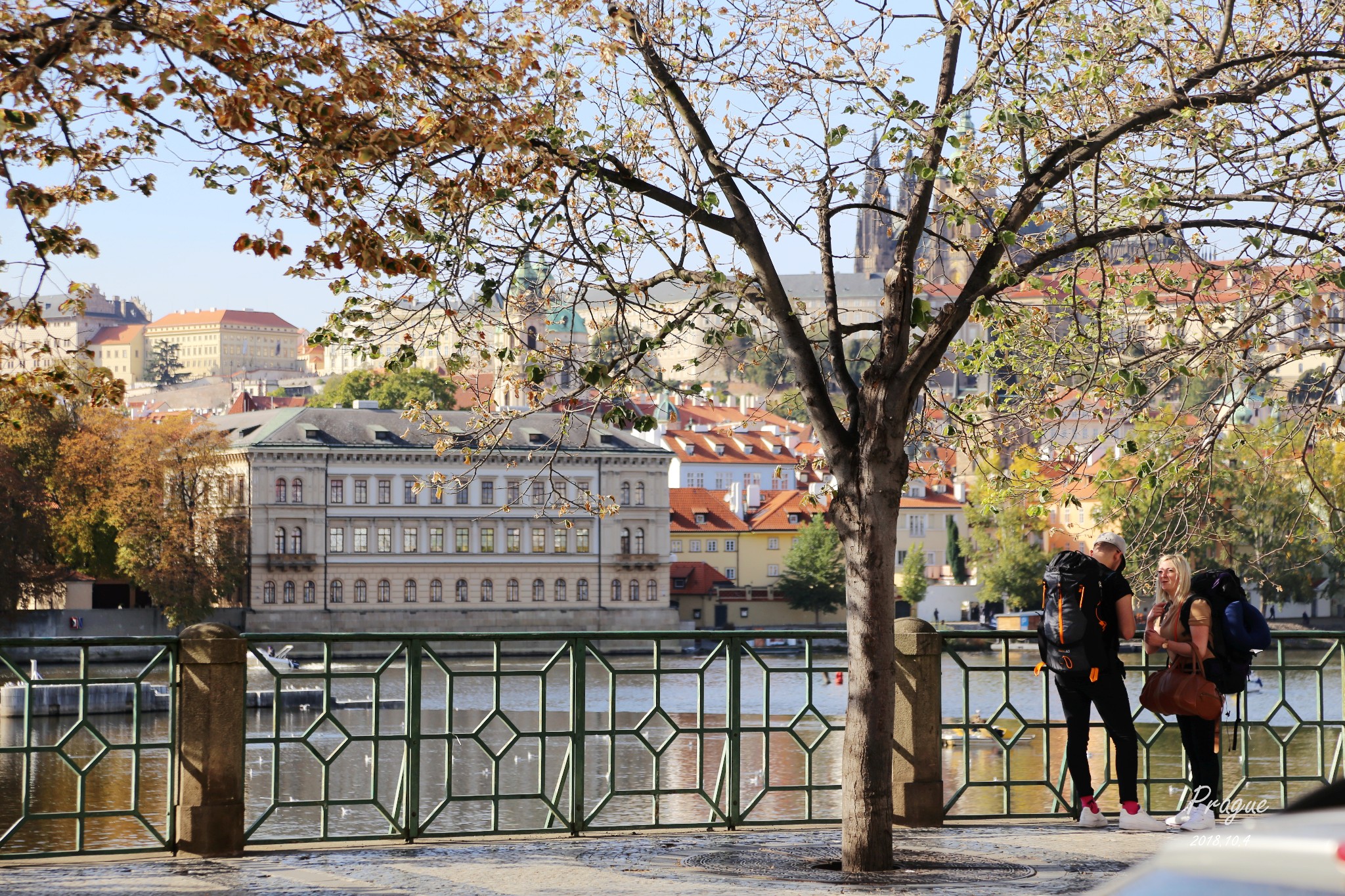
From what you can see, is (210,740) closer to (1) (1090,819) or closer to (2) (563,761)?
(1) (1090,819)

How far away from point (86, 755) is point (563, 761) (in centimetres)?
2437

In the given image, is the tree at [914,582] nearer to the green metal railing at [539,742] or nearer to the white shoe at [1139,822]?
the green metal railing at [539,742]

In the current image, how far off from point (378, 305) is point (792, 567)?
8059cm

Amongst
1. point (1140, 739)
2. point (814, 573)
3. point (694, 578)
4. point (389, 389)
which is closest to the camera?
point (1140, 739)

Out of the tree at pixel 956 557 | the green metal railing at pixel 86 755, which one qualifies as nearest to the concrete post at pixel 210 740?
the green metal railing at pixel 86 755

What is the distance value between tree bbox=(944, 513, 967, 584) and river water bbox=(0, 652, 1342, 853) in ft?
144

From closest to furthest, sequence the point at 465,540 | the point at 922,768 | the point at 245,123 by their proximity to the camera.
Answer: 1. the point at 245,123
2. the point at 922,768
3. the point at 465,540

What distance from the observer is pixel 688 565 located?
A: 9512 cm

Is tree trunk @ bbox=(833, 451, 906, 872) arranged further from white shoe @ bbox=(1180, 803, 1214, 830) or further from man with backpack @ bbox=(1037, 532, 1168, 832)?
white shoe @ bbox=(1180, 803, 1214, 830)

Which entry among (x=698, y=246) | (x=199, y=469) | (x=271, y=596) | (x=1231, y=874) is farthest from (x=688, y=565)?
(x=1231, y=874)

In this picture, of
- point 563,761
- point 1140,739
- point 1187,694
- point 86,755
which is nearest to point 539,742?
point 563,761

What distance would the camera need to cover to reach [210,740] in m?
7.66

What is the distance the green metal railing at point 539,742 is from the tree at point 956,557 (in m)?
30.7

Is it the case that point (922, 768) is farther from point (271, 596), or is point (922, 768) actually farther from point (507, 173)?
point (271, 596)
